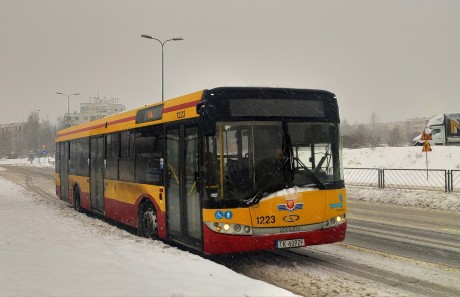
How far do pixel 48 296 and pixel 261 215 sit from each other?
3.28 metres

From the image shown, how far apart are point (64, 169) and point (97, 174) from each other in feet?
16.6

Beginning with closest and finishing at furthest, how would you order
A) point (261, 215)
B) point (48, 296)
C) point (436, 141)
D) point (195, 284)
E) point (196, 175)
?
point (48, 296)
point (195, 284)
point (261, 215)
point (196, 175)
point (436, 141)

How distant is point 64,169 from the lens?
17.5m

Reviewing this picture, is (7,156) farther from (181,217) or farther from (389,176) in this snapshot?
(181,217)

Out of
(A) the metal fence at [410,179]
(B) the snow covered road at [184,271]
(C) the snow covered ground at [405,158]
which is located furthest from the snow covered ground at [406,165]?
(B) the snow covered road at [184,271]

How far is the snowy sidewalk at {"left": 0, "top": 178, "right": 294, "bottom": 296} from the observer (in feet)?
17.5

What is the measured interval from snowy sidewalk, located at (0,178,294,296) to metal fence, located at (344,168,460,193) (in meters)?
15.9

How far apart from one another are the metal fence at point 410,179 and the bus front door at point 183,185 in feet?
49.1

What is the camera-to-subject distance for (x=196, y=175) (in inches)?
294

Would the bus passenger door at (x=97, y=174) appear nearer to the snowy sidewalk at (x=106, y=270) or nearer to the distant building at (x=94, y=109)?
the snowy sidewalk at (x=106, y=270)

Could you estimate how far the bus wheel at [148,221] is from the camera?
30.8ft

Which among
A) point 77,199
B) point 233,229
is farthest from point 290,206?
point 77,199

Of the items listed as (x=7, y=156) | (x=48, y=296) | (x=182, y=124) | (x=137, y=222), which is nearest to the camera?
(x=48, y=296)

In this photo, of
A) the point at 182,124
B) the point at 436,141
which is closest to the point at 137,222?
the point at 182,124
